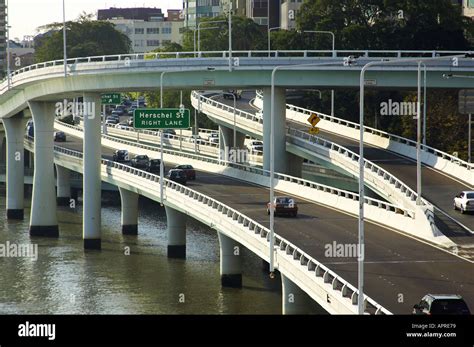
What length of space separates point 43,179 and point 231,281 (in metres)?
33.7

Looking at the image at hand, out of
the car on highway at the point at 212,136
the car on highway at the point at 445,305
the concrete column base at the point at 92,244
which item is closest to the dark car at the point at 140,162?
the concrete column base at the point at 92,244

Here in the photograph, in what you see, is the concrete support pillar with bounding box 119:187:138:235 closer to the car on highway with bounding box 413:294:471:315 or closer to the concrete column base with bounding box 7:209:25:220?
the concrete column base with bounding box 7:209:25:220

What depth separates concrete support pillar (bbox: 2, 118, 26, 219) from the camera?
108250mm

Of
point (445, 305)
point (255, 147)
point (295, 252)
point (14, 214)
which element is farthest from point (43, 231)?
point (445, 305)

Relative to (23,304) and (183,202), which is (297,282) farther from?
(183,202)

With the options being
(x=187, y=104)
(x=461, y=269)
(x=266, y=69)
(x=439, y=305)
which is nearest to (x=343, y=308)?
(x=439, y=305)

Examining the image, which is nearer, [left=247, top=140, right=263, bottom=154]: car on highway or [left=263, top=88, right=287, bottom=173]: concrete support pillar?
[left=263, top=88, right=287, bottom=173]: concrete support pillar

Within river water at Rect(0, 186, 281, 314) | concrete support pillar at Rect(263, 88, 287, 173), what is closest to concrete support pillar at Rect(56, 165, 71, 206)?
river water at Rect(0, 186, 281, 314)

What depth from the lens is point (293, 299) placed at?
53.6 m

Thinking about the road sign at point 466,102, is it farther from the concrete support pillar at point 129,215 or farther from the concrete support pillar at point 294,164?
the concrete support pillar at point 129,215

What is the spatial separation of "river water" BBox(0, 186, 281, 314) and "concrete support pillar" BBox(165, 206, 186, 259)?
76 cm

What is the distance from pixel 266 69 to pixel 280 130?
6.22 meters

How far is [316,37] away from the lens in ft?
418

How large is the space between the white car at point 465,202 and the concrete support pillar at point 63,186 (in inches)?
2395
